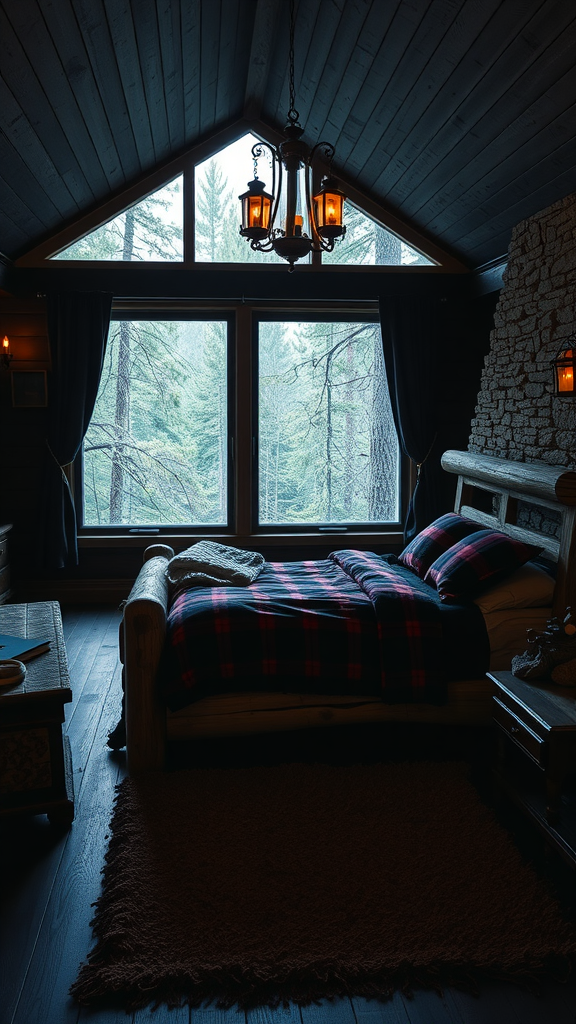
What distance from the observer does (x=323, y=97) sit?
5.09 m

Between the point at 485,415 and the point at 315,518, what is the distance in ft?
5.87

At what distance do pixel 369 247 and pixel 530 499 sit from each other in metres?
2.93

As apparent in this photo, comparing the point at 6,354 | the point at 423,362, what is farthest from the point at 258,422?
the point at 6,354

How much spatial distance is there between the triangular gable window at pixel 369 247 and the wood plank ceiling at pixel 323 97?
17cm

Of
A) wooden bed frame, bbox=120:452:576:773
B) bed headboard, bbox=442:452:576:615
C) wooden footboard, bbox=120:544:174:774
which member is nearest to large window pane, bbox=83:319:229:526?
bed headboard, bbox=442:452:576:615

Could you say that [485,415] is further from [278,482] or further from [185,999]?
[185,999]

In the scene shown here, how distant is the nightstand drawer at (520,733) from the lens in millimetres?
2373

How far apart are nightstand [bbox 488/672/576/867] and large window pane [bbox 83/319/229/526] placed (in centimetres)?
383

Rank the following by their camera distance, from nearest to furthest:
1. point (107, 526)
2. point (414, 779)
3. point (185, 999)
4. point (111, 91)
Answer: point (185, 999)
point (414, 779)
point (111, 91)
point (107, 526)

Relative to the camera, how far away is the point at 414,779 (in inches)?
121

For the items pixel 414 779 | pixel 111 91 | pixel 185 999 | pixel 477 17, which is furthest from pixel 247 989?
pixel 111 91

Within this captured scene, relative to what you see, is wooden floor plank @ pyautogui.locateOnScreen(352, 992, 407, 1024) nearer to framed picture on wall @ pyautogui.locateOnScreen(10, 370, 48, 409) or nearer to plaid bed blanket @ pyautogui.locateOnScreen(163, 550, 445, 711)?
plaid bed blanket @ pyautogui.locateOnScreen(163, 550, 445, 711)

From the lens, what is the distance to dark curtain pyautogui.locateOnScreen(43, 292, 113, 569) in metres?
5.80

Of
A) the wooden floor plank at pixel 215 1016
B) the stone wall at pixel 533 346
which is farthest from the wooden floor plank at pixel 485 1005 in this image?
the stone wall at pixel 533 346
